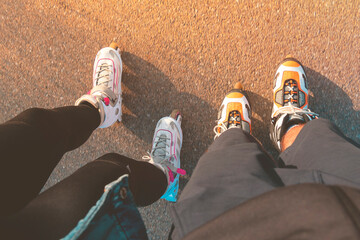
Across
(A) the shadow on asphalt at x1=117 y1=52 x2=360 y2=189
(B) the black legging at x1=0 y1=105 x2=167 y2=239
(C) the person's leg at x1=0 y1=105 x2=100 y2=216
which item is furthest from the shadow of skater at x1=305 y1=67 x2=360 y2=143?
(C) the person's leg at x1=0 y1=105 x2=100 y2=216

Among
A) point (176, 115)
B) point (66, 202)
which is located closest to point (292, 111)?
point (176, 115)

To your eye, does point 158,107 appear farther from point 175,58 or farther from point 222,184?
point 222,184

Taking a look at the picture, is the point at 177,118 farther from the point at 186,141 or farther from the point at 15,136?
the point at 15,136

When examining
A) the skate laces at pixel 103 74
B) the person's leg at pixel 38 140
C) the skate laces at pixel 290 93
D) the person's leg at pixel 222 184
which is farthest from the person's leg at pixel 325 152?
the skate laces at pixel 103 74

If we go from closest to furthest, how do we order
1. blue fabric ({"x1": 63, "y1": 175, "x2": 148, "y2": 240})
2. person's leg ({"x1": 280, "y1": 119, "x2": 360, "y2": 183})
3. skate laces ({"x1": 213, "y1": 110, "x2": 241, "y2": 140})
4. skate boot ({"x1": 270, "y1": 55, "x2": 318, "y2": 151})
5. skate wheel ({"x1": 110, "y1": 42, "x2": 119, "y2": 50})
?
blue fabric ({"x1": 63, "y1": 175, "x2": 148, "y2": 240}) < person's leg ({"x1": 280, "y1": 119, "x2": 360, "y2": 183}) < skate boot ({"x1": 270, "y1": 55, "x2": 318, "y2": 151}) < skate laces ({"x1": 213, "y1": 110, "x2": 241, "y2": 140}) < skate wheel ({"x1": 110, "y1": 42, "x2": 119, "y2": 50})

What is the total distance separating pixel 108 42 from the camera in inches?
56.0

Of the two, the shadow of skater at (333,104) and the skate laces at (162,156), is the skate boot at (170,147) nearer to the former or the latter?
the skate laces at (162,156)

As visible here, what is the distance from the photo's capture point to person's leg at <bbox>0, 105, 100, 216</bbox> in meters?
0.69

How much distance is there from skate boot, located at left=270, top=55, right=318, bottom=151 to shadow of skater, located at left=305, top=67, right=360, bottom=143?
0.06m

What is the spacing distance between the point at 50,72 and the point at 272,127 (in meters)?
1.32

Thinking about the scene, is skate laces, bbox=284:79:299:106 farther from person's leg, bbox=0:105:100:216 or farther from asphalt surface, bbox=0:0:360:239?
person's leg, bbox=0:105:100:216

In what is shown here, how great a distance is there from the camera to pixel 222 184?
649 mm

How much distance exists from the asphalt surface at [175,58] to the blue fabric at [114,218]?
0.74 metres

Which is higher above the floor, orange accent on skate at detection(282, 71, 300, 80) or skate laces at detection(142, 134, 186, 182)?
orange accent on skate at detection(282, 71, 300, 80)
